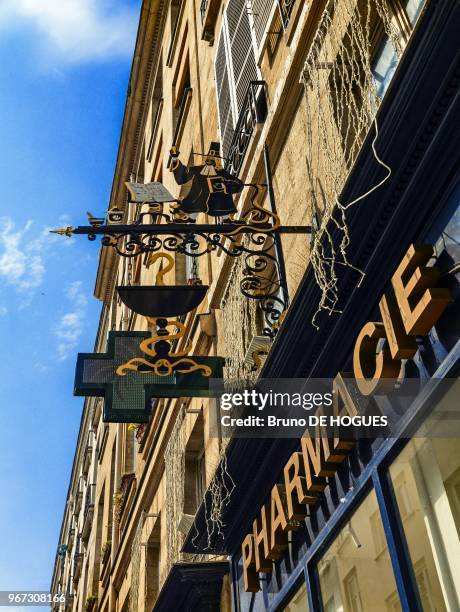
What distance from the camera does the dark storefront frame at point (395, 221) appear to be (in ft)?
13.7

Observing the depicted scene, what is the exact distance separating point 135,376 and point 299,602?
2.50 m

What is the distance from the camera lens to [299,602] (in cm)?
639

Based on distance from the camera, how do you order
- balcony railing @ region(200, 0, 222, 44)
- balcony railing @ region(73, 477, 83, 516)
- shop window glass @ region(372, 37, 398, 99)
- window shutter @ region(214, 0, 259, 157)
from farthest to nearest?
1. balcony railing @ region(73, 477, 83, 516)
2. balcony railing @ region(200, 0, 222, 44)
3. window shutter @ region(214, 0, 259, 157)
4. shop window glass @ region(372, 37, 398, 99)

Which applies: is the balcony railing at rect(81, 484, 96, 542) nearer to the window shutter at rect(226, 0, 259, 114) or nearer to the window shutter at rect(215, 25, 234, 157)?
the window shutter at rect(215, 25, 234, 157)

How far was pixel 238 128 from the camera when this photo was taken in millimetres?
10344

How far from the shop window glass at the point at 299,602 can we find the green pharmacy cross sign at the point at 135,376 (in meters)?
1.96

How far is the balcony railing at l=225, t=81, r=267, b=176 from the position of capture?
960 centimetres

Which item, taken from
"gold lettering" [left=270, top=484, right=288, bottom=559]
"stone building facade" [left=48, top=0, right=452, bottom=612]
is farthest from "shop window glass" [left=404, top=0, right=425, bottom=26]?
"gold lettering" [left=270, top=484, right=288, bottom=559]

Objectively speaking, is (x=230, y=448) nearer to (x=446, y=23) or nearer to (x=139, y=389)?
(x=139, y=389)

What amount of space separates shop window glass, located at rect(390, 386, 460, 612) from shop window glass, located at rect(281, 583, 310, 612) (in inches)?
77.9

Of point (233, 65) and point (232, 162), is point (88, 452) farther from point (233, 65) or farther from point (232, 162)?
point (232, 162)

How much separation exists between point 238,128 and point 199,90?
4.77 meters

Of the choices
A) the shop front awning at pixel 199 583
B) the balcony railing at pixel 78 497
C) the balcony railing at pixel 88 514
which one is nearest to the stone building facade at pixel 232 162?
the shop front awning at pixel 199 583

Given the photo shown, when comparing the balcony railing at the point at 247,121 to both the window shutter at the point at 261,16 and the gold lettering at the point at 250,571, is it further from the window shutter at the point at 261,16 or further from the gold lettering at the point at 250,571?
the gold lettering at the point at 250,571
